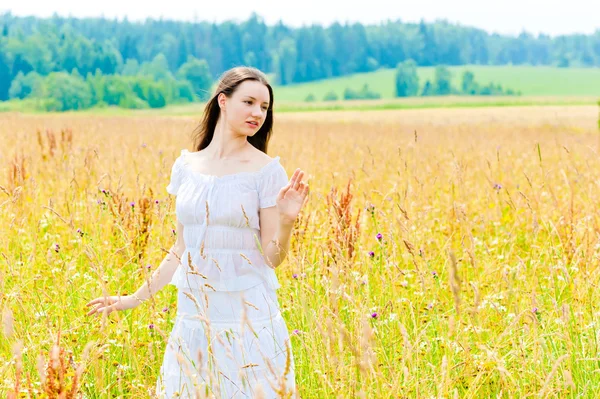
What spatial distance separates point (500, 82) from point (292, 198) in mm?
104344

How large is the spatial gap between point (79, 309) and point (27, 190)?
2495 millimetres

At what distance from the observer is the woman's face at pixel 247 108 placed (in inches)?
98.0

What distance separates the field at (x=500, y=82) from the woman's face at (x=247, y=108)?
91936mm

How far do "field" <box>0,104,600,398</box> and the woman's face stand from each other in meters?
0.54

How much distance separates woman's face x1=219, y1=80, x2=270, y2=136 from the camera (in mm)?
2488

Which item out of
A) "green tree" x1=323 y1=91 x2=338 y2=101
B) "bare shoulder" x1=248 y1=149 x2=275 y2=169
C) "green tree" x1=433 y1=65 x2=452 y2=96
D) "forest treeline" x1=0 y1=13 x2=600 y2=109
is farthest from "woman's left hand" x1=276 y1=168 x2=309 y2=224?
"green tree" x1=433 y1=65 x2=452 y2=96

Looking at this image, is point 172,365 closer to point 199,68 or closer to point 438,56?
point 199,68

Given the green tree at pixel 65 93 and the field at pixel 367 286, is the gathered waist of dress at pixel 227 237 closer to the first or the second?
the field at pixel 367 286

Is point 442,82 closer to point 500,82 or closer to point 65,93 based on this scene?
point 500,82

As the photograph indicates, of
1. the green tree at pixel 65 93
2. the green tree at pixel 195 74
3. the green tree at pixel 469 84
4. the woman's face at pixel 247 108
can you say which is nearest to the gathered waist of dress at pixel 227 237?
the woman's face at pixel 247 108

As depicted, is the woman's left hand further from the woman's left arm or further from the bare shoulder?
the bare shoulder

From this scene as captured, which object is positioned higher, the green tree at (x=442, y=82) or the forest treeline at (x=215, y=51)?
the forest treeline at (x=215, y=51)

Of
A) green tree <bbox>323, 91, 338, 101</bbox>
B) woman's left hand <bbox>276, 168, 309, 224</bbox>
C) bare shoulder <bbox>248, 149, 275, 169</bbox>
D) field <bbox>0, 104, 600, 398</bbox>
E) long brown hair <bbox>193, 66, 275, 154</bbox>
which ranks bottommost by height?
field <bbox>0, 104, 600, 398</bbox>

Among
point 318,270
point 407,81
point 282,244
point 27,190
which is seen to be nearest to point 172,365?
point 282,244
